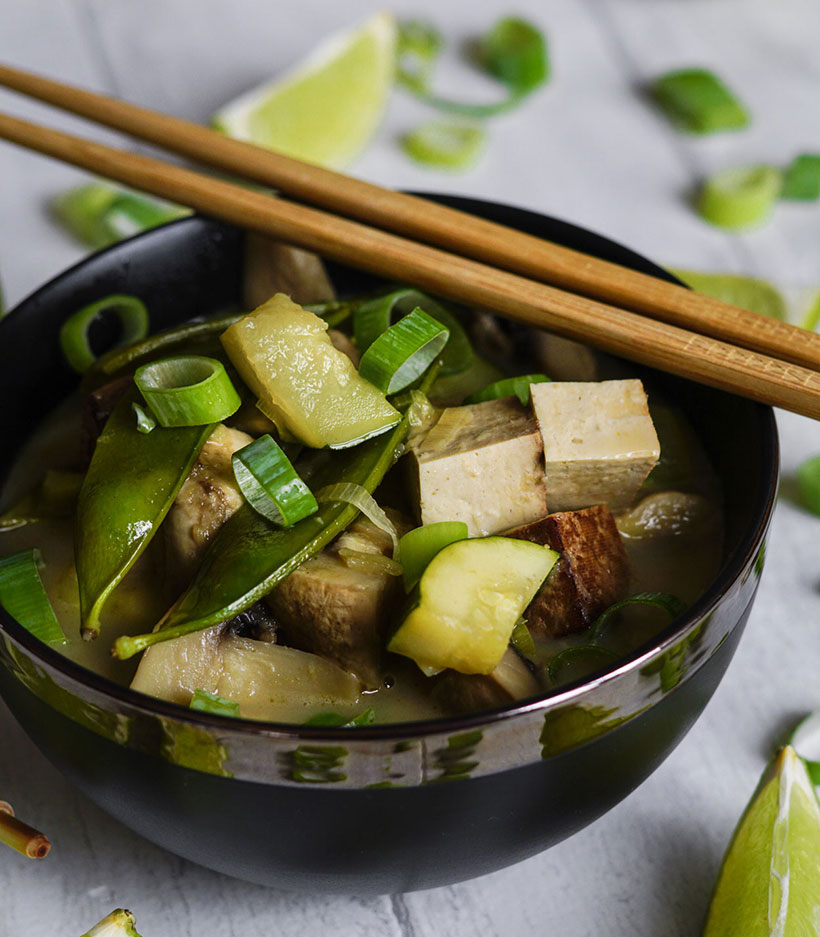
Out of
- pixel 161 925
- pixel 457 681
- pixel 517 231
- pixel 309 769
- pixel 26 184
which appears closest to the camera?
pixel 309 769

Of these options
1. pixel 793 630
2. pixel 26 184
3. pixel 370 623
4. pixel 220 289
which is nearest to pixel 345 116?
pixel 26 184

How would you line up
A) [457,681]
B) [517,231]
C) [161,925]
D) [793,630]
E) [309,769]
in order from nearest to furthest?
[309,769] < [457,681] < [161,925] < [517,231] < [793,630]

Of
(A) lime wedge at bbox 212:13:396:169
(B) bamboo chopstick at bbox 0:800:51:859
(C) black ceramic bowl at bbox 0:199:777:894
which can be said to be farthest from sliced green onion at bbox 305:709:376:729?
(A) lime wedge at bbox 212:13:396:169

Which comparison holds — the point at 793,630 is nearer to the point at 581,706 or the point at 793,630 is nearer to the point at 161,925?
the point at 581,706

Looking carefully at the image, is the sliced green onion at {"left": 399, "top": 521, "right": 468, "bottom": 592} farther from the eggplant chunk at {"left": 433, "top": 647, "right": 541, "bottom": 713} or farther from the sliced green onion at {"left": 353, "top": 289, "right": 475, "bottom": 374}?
the sliced green onion at {"left": 353, "top": 289, "right": 475, "bottom": 374}

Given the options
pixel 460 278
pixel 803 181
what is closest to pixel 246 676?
pixel 460 278

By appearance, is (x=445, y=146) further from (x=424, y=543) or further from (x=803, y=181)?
(x=424, y=543)

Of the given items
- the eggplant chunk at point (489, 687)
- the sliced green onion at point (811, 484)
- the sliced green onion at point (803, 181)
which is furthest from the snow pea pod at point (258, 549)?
the sliced green onion at point (803, 181)
